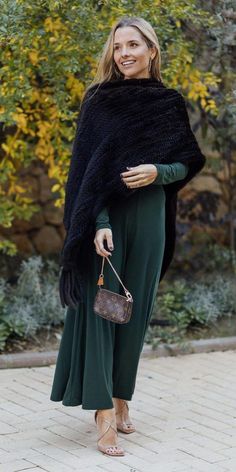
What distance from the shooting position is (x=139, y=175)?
4219mm

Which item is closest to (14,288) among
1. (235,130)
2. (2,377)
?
(2,377)

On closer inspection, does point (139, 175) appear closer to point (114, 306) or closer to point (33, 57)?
point (114, 306)

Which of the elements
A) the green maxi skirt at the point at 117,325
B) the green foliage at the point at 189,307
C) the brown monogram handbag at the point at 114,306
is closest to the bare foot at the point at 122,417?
the green maxi skirt at the point at 117,325

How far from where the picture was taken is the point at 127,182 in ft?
13.8

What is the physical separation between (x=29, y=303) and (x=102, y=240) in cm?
256

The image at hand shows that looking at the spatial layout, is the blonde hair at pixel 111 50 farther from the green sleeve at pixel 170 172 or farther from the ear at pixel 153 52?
the green sleeve at pixel 170 172

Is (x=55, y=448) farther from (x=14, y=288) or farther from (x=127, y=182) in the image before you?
(x=14, y=288)

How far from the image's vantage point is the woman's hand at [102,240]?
4.18m

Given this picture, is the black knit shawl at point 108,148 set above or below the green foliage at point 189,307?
above

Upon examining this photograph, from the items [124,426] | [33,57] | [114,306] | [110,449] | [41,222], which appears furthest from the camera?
[41,222]

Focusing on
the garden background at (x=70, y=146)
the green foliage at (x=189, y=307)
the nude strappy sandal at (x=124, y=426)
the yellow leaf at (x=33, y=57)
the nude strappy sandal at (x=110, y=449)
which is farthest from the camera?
the green foliage at (x=189, y=307)

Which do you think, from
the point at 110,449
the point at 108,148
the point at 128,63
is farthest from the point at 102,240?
the point at 110,449

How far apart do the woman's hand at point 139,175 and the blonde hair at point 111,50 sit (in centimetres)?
46

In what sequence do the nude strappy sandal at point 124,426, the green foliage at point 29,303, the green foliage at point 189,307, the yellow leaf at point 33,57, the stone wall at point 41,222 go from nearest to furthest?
1. the nude strappy sandal at point 124,426
2. the yellow leaf at point 33,57
3. the green foliage at point 29,303
4. the green foliage at point 189,307
5. the stone wall at point 41,222
